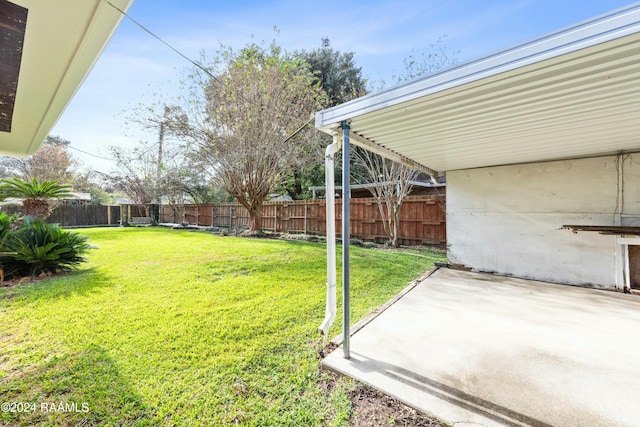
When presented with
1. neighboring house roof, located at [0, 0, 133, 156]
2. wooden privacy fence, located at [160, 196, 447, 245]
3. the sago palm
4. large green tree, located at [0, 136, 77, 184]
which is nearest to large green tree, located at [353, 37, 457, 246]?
wooden privacy fence, located at [160, 196, 447, 245]

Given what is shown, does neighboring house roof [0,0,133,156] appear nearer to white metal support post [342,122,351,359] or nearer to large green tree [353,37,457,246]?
white metal support post [342,122,351,359]

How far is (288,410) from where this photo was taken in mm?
1688

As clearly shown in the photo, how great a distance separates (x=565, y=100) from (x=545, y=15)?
4.71m

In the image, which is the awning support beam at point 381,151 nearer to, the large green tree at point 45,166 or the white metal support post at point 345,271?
the white metal support post at point 345,271

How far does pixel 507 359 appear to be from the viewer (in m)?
2.27

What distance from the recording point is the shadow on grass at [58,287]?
357 cm

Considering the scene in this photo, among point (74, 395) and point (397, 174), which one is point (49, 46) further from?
point (397, 174)

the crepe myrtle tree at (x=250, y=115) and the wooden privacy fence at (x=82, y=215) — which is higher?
the crepe myrtle tree at (x=250, y=115)

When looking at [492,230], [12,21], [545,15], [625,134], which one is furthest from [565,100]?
[545,15]

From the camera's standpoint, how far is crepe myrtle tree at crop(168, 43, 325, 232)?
853cm

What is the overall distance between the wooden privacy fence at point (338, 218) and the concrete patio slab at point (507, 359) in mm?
4270

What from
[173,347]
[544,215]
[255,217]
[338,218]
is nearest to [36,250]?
[173,347]

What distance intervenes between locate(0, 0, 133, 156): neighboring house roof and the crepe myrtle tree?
6072 millimetres

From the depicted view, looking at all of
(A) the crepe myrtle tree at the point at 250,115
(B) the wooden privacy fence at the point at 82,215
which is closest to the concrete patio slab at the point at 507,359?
(A) the crepe myrtle tree at the point at 250,115
